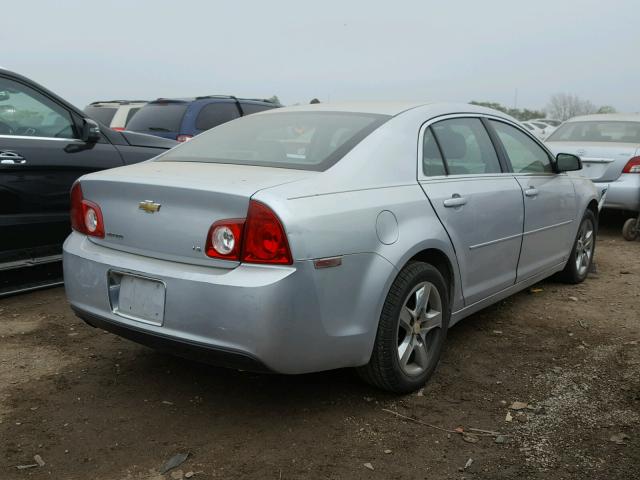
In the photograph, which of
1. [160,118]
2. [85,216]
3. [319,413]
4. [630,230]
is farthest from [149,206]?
[160,118]

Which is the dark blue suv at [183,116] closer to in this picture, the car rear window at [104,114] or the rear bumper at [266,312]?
the car rear window at [104,114]

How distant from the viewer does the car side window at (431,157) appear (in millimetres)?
3539

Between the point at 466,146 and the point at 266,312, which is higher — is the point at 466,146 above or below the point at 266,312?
above

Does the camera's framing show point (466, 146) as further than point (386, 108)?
Yes

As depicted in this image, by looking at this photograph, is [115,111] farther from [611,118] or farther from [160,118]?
[611,118]

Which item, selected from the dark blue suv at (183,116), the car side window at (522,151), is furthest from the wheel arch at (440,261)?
the dark blue suv at (183,116)

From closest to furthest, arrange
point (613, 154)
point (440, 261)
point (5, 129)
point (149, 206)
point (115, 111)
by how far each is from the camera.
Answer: point (149, 206)
point (440, 261)
point (5, 129)
point (613, 154)
point (115, 111)

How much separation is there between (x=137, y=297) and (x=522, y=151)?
115 inches

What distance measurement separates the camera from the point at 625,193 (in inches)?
302

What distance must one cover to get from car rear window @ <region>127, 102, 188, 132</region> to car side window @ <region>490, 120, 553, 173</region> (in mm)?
5391

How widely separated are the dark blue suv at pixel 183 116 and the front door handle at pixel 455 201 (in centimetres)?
584

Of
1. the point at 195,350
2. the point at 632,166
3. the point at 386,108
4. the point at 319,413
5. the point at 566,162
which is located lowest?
the point at 319,413

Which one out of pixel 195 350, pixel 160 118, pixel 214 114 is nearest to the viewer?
pixel 195 350

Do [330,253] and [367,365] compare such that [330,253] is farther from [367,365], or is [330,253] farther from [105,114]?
[105,114]
